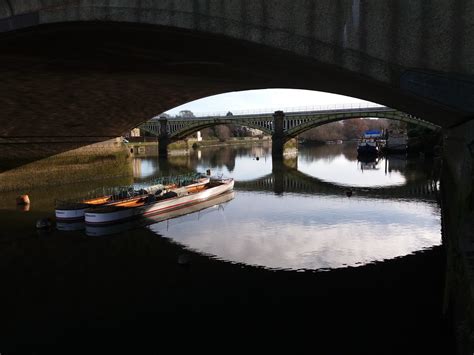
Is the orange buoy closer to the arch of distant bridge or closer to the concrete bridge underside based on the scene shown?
the concrete bridge underside

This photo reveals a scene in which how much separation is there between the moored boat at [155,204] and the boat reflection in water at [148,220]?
263 mm

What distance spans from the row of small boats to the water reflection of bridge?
821cm

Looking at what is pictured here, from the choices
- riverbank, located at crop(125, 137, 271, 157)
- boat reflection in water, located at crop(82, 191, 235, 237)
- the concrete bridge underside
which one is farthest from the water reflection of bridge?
riverbank, located at crop(125, 137, 271, 157)

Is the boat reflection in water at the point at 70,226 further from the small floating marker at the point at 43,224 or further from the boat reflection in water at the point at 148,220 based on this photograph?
the small floating marker at the point at 43,224

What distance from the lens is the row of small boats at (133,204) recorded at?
2245 centimetres

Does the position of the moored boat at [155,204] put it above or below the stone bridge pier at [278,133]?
below

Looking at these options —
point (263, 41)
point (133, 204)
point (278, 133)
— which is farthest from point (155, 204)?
point (278, 133)

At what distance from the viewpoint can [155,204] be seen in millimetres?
24844

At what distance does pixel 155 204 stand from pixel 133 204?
1.39 meters

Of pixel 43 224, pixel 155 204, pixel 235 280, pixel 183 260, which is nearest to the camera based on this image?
pixel 235 280

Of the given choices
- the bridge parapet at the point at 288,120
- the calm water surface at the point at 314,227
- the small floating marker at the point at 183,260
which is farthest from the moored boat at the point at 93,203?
the bridge parapet at the point at 288,120

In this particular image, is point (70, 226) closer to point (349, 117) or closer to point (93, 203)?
point (93, 203)

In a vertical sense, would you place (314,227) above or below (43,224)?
below

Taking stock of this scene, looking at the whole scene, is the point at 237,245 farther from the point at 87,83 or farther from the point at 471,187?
the point at 87,83
